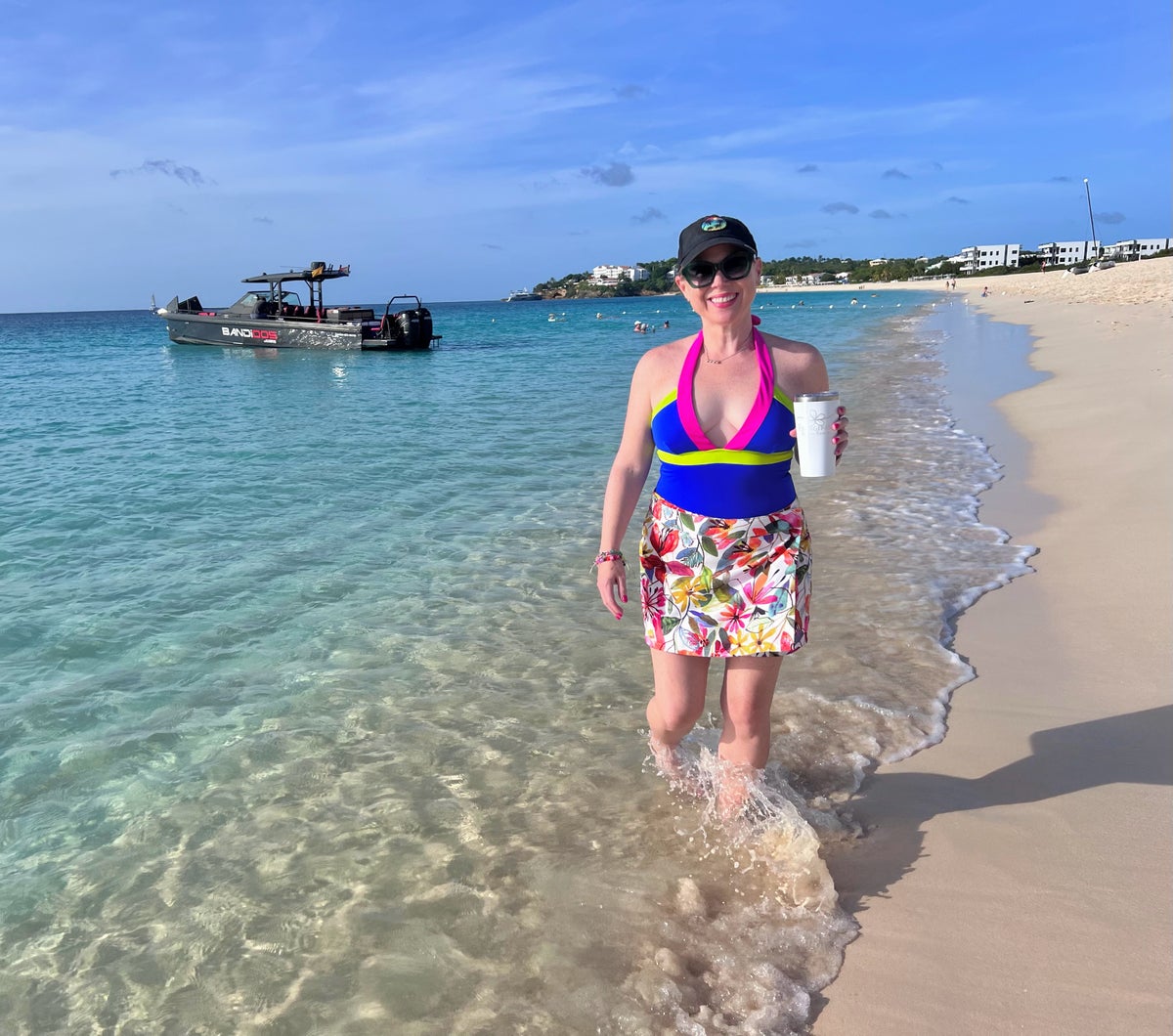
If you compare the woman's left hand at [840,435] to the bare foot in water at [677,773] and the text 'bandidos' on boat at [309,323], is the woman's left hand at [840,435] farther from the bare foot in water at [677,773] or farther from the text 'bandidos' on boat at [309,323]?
the text 'bandidos' on boat at [309,323]

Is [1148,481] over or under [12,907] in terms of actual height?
over

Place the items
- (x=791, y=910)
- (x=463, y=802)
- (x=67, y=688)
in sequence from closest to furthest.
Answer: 1. (x=791, y=910)
2. (x=463, y=802)
3. (x=67, y=688)

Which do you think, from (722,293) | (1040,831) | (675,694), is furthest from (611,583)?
(1040,831)

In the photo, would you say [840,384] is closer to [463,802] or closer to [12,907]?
[463,802]

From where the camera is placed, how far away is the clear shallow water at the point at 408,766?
265 cm

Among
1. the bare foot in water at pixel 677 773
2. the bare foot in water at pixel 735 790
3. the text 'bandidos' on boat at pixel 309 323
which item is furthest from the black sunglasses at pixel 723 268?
the text 'bandidos' on boat at pixel 309 323

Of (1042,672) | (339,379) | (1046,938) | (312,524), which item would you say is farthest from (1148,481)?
(339,379)

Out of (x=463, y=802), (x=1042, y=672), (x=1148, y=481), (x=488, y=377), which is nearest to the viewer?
(x=463, y=802)

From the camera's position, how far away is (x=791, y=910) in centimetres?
280

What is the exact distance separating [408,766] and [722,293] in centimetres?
260

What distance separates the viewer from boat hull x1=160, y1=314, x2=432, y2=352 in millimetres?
34438

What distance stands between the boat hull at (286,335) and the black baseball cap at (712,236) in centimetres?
3334

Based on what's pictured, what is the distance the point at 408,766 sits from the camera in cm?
392

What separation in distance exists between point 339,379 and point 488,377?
16.0 feet
